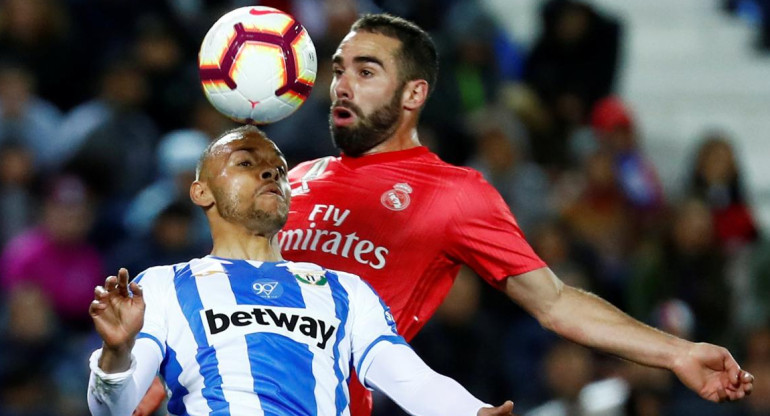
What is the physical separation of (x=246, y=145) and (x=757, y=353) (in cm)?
487

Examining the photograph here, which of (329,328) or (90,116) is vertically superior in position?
(329,328)

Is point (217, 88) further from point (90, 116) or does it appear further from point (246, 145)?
point (90, 116)

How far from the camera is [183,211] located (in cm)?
950

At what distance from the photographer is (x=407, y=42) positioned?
639 cm

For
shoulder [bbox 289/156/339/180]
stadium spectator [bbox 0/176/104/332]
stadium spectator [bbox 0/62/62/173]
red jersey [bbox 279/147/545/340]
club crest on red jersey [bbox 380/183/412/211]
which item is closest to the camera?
red jersey [bbox 279/147/545/340]

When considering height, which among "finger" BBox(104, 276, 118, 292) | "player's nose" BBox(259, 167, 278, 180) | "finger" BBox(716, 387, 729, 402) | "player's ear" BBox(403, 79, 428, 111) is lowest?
"finger" BBox(716, 387, 729, 402)

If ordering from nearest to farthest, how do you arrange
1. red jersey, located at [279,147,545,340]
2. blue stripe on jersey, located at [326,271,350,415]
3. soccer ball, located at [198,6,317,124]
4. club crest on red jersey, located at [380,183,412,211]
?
blue stripe on jersey, located at [326,271,350,415], soccer ball, located at [198,6,317,124], red jersey, located at [279,147,545,340], club crest on red jersey, located at [380,183,412,211]

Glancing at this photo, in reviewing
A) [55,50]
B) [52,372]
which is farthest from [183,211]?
[55,50]

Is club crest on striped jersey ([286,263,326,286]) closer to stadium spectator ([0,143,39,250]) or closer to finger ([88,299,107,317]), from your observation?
finger ([88,299,107,317])

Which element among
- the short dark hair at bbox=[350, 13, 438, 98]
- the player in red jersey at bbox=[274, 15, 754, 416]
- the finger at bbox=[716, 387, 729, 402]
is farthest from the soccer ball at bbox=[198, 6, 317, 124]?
the finger at bbox=[716, 387, 729, 402]

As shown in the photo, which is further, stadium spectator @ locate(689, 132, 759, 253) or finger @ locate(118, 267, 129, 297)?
stadium spectator @ locate(689, 132, 759, 253)

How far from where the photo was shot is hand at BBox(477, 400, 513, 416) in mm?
4680

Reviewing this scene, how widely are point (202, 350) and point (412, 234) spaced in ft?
4.26

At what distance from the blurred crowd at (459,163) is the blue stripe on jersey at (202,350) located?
3.72m
